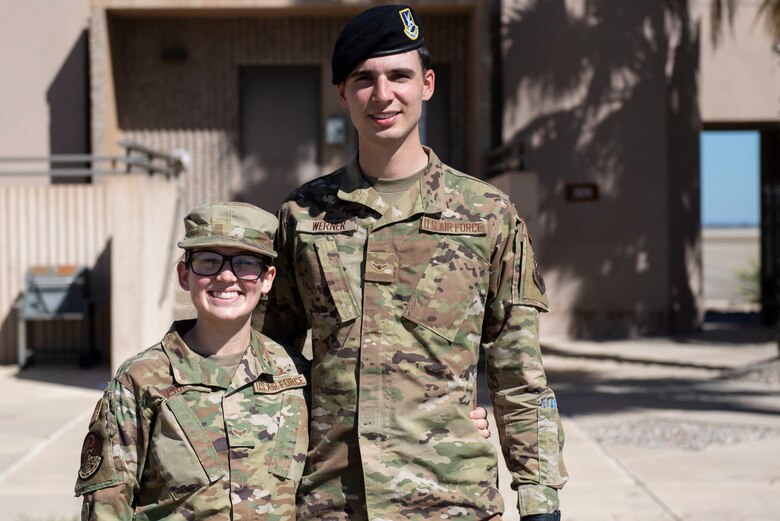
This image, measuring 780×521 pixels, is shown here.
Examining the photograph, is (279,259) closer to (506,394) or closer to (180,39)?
(506,394)

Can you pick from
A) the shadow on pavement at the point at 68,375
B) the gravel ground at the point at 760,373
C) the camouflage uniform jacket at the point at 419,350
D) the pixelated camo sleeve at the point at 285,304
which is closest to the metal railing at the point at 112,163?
the shadow on pavement at the point at 68,375

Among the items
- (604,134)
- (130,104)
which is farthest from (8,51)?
(604,134)

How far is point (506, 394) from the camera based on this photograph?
110 inches

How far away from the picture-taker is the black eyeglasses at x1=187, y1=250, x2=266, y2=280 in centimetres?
276

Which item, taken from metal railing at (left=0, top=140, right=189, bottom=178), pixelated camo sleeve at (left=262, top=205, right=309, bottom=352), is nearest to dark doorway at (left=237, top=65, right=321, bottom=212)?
metal railing at (left=0, top=140, right=189, bottom=178)

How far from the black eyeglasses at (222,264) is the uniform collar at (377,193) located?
0.95 feet

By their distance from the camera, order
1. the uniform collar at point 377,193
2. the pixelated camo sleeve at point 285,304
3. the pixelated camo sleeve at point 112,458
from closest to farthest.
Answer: the pixelated camo sleeve at point 112,458 → the uniform collar at point 377,193 → the pixelated camo sleeve at point 285,304

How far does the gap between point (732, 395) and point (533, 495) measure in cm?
811

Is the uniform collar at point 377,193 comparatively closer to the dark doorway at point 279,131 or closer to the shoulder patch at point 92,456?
the shoulder patch at point 92,456

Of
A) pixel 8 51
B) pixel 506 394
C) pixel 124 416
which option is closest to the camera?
pixel 124 416

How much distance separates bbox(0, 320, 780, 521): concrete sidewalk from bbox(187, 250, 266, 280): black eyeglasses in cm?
381

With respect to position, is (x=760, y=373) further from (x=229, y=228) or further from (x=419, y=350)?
(x=229, y=228)

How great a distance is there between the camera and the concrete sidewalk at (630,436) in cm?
638

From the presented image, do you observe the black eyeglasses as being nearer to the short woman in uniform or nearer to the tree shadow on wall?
the short woman in uniform
